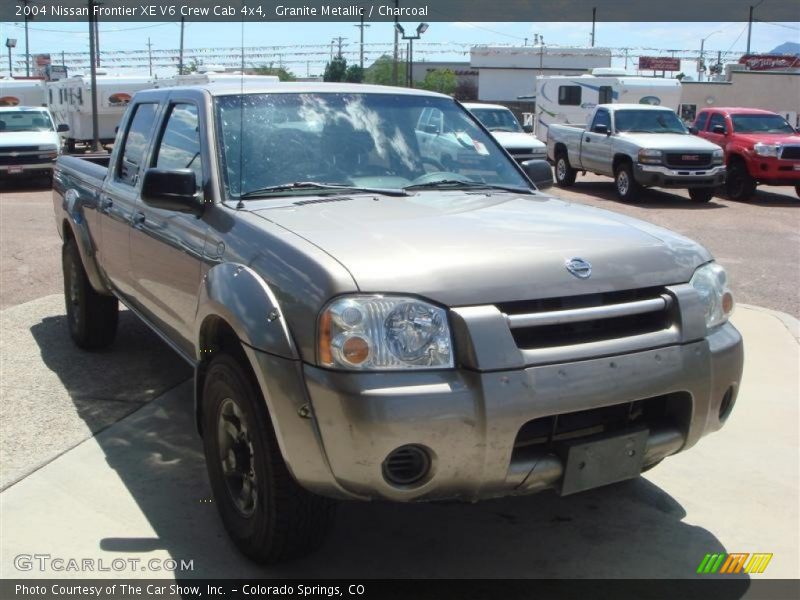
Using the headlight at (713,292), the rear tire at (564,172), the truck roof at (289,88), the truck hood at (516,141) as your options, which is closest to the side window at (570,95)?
the rear tire at (564,172)

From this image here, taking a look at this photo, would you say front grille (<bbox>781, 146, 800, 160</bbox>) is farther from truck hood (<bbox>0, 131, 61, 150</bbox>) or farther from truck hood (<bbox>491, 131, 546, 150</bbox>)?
truck hood (<bbox>0, 131, 61, 150</bbox>)

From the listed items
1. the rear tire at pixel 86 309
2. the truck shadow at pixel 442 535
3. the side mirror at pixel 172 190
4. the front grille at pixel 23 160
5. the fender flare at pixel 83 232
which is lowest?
the truck shadow at pixel 442 535

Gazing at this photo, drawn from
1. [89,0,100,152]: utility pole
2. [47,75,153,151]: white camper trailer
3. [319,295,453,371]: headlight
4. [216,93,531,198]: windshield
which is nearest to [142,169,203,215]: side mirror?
[216,93,531,198]: windshield

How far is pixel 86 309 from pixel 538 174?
10.8 feet

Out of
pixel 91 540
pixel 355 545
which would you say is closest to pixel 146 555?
pixel 91 540

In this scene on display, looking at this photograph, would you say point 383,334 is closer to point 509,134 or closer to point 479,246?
point 479,246

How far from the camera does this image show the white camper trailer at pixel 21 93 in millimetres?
32031

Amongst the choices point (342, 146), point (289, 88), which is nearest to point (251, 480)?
point (342, 146)

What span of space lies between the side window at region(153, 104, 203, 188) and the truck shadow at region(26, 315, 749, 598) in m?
1.46

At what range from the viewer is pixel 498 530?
3.86 meters

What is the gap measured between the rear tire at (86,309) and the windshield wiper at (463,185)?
A: 2.90 meters

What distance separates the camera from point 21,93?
33.0 m

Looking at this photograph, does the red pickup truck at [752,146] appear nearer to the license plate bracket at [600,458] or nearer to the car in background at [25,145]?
the car in background at [25,145]

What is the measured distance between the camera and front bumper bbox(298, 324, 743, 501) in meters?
2.84
